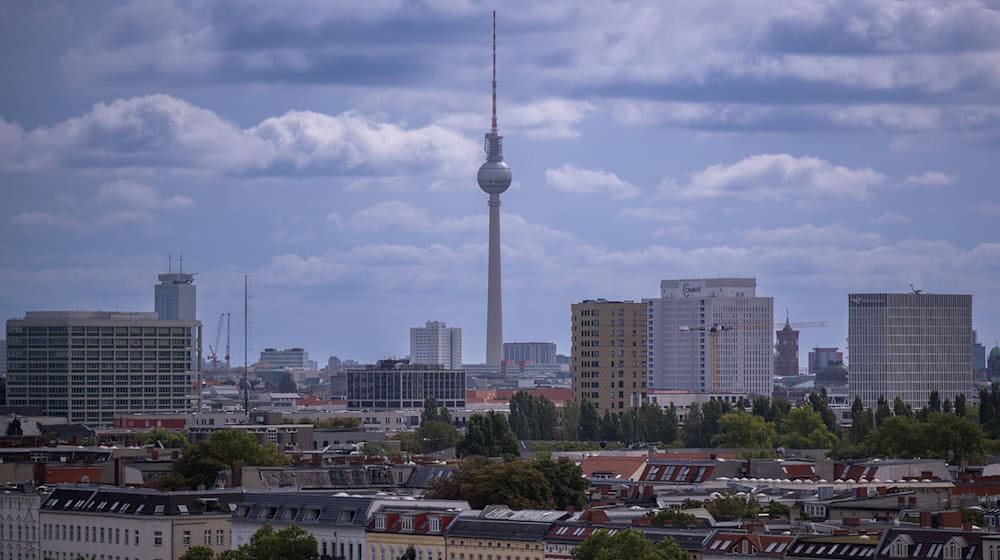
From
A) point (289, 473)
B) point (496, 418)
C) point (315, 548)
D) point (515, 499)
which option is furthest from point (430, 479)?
point (496, 418)

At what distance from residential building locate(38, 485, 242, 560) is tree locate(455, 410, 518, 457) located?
2069 inches

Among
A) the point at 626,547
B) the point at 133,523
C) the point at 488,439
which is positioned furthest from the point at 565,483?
the point at 488,439

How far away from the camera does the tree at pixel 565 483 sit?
13038 centimetres

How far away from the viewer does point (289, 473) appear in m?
139

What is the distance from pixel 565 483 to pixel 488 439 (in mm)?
50169

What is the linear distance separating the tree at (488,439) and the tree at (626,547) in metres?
78.2

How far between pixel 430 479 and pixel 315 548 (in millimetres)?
29442

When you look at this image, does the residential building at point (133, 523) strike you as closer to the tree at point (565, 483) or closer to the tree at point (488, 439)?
the tree at point (565, 483)

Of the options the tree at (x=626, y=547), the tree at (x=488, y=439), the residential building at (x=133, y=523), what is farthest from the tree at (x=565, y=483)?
the tree at (x=488, y=439)

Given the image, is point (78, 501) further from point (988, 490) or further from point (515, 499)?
point (988, 490)

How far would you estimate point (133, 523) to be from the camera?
12362 centimetres

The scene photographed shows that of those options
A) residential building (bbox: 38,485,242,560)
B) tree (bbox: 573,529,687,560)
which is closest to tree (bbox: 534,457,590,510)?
residential building (bbox: 38,485,242,560)

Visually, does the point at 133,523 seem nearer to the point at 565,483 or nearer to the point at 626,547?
the point at 565,483

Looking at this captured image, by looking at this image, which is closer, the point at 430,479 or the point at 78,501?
the point at 78,501
